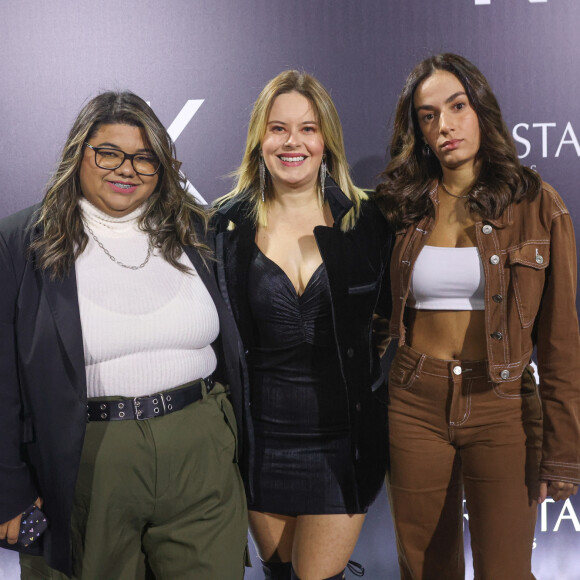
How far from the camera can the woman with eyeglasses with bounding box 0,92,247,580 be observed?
197 centimetres

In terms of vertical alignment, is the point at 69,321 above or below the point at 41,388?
above

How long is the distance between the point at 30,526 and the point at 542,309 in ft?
6.03

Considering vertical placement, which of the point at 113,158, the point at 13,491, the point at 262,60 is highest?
the point at 262,60

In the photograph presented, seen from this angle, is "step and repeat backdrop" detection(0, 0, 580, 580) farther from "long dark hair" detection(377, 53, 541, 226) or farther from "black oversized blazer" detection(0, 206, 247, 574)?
"black oversized blazer" detection(0, 206, 247, 574)

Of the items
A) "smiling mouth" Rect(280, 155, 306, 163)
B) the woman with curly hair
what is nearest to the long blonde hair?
"smiling mouth" Rect(280, 155, 306, 163)

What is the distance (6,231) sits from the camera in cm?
203

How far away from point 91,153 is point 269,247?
2.37 ft

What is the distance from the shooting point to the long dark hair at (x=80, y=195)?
2.04 metres

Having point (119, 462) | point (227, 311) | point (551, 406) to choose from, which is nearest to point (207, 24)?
point (227, 311)

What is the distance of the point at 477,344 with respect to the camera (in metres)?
2.29

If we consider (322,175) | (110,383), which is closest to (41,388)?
(110,383)

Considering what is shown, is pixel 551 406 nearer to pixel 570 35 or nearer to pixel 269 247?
pixel 269 247

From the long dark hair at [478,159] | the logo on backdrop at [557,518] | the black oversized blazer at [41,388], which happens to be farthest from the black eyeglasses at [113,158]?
the logo on backdrop at [557,518]

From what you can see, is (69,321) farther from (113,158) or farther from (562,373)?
(562,373)
